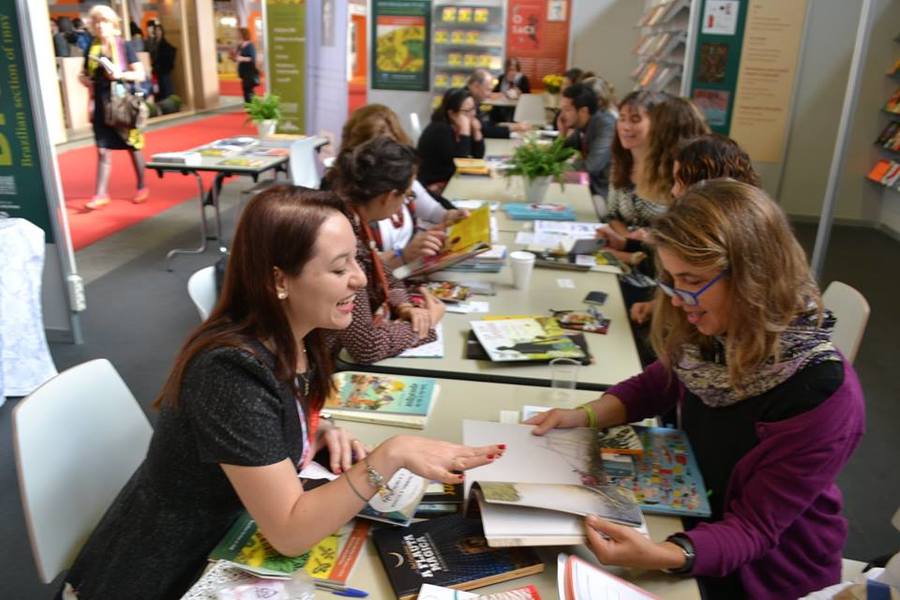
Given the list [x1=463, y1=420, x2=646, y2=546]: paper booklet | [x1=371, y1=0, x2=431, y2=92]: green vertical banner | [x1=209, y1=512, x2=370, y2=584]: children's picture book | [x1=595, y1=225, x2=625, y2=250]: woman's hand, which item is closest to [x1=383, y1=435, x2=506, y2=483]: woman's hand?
[x1=463, y1=420, x2=646, y2=546]: paper booklet

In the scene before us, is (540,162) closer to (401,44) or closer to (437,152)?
(437,152)

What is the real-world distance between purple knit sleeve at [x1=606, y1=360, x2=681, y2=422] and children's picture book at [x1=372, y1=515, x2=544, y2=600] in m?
0.57

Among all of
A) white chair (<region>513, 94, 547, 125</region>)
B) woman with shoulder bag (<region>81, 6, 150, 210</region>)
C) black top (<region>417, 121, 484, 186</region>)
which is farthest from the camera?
white chair (<region>513, 94, 547, 125</region>)

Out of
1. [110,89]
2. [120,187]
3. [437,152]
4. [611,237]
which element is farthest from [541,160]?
[120,187]

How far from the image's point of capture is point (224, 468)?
47.4 inches

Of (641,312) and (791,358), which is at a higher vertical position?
(791,358)

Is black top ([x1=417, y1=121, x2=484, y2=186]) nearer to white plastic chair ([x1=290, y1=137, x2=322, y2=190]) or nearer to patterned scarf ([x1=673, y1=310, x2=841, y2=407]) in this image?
white plastic chair ([x1=290, y1=137, x2=322, y2=190])

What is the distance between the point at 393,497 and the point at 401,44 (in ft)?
28.3

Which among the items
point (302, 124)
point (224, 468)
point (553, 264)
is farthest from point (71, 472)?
point (302, 124)

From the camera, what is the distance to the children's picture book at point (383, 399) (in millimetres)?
1716

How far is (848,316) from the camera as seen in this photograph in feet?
7.47

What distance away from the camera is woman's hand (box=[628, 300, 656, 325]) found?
8.40ft

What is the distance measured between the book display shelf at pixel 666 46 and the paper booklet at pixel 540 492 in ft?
19.4

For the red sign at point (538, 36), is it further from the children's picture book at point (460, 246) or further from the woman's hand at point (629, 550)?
the woman's hand at point (629, 550)
